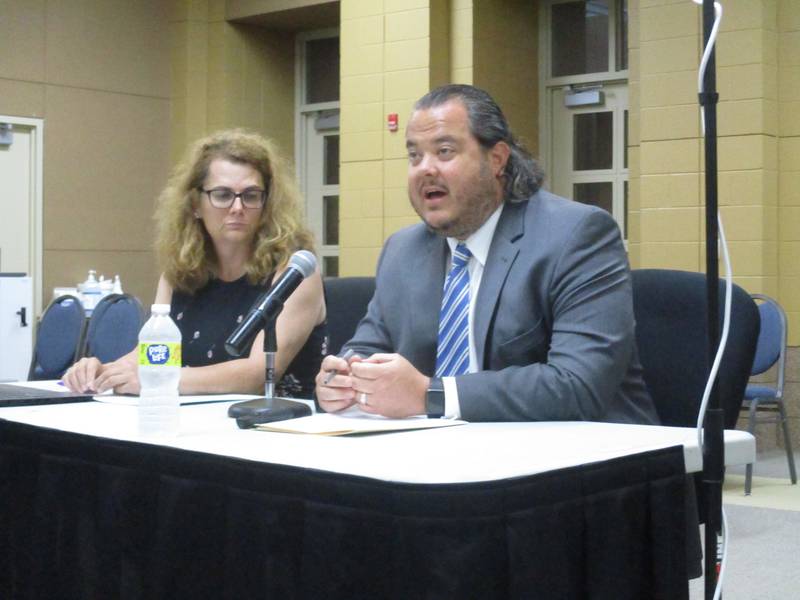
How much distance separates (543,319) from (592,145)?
5077 mm

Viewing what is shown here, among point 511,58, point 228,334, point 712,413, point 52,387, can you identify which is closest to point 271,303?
point 712,413

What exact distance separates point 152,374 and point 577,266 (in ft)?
2.52

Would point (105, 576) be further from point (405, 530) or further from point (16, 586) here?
point (405, 530)

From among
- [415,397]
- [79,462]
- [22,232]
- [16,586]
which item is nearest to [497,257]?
[415,397]

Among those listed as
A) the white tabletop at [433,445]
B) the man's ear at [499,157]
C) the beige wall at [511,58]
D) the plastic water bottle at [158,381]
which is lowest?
the white tabletop at [433,445]

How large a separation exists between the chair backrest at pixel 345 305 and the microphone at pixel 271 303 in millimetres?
794

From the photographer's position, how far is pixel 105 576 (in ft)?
5.83

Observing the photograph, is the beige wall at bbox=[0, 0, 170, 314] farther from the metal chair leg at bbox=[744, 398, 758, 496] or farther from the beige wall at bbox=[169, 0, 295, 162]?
the metal chair leg at bbox=[744, 398, 758, 496]

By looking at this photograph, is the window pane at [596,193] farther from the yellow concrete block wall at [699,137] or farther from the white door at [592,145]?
the yellow concrete block wall at [699,137]

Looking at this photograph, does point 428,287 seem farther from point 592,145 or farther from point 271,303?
point 592,145

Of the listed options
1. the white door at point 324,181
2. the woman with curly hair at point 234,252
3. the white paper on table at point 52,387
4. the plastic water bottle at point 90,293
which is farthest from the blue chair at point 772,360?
the plastic water bottle at point 90,293

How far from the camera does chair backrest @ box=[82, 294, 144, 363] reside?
14.4ft

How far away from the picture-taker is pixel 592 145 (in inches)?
277

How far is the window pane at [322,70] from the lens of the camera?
27.7 ft
